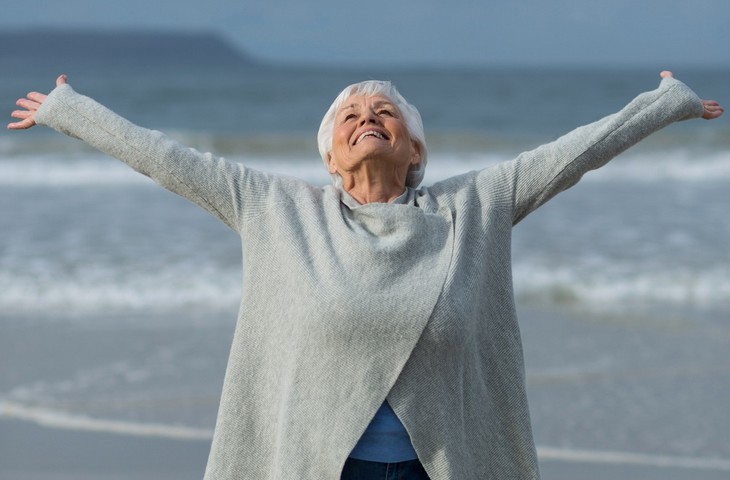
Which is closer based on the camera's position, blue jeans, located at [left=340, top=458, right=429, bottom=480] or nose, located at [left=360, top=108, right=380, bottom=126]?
blue jeans, located at [left=340, top=458, right=429, bottom=480]

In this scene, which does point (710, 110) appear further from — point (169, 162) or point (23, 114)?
point (23, 114)

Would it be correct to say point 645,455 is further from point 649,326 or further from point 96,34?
point 96,34

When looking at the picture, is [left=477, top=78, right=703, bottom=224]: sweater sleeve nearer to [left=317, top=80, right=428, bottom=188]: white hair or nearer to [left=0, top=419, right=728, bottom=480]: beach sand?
[left=317, top=80, right=428, bottom=188]: white hair

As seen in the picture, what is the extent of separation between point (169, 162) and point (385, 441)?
64 centimetres

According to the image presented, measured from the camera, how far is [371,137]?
2.13 m

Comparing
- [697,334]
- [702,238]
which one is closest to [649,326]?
[697,334]

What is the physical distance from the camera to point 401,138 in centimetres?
216

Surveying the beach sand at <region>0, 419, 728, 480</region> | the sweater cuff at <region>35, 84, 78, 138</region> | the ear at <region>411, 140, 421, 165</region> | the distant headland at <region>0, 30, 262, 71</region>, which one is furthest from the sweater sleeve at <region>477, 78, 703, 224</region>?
the distant headland at <region>0, 30, 262, 71</region>

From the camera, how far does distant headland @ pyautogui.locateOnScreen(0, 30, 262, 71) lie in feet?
175

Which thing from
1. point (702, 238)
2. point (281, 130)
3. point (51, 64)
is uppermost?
point (51, 64)

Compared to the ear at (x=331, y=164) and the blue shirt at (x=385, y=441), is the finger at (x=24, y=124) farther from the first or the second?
the blue shirt at (x=385, y=441)

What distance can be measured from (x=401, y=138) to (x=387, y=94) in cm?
11

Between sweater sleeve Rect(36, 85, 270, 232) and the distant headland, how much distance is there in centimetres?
4871

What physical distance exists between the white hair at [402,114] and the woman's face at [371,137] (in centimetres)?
1
